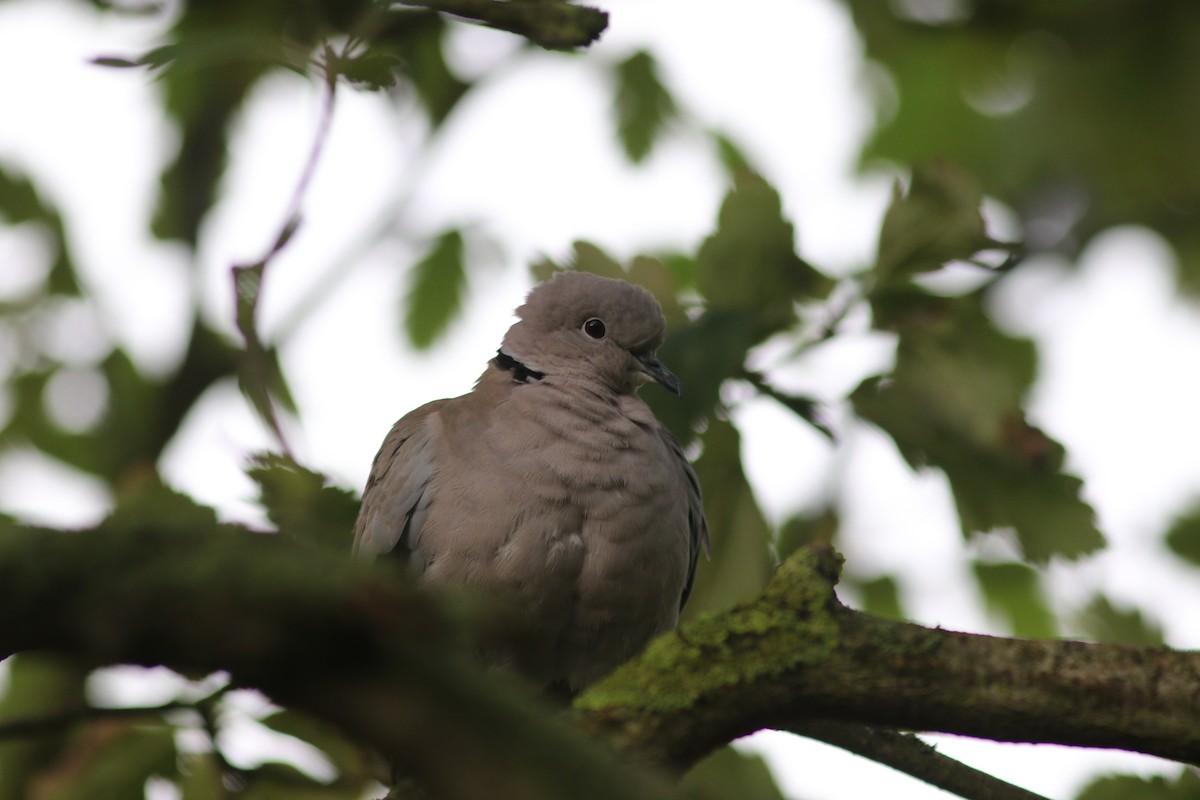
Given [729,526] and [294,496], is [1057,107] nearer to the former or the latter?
[729,526]

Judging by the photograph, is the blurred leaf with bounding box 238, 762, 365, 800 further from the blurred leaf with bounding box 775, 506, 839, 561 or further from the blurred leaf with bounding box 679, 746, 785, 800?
the blurred leaf with bounding box 775, 506, 839, 561

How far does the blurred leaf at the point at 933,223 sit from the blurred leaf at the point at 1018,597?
2.23 m

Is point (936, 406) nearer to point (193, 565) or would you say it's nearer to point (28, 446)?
point (193, 565)

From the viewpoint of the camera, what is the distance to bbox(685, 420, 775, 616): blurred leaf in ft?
11.1

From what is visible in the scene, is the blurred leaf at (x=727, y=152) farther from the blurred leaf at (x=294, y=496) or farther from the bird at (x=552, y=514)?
the blurred leaf at (x=294, y=496)

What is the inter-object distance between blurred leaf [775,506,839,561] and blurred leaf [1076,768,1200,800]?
3.57ft

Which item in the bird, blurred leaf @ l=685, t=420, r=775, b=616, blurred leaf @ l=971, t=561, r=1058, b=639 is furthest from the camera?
blurred leaf @ l=971, t=561, r=1058, b=639

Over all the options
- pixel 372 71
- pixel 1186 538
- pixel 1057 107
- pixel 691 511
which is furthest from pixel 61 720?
pixel 1057 107

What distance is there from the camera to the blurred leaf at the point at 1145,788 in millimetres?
3070

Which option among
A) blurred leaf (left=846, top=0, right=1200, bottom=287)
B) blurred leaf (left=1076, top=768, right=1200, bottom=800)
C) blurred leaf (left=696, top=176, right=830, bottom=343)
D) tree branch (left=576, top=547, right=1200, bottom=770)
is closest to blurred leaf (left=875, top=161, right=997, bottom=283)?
blurred leaf (left=696, top=176, right=830, bottom=343)

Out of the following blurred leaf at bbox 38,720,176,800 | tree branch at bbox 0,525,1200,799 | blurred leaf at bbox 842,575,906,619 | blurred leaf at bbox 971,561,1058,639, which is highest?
tree branch at bbox 0,525,1200,799

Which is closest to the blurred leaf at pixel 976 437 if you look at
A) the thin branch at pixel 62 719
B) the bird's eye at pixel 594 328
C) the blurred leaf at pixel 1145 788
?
the blurred leaf at pixel 1145 788

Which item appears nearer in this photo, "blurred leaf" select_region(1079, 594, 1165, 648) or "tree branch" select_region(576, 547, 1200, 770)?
"tree branch" select_region(576, 547, 1200, 770)

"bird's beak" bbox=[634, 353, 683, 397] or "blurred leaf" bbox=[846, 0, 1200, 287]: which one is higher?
"blurred leaf" bbox=[846, 0, 1200, 287]
